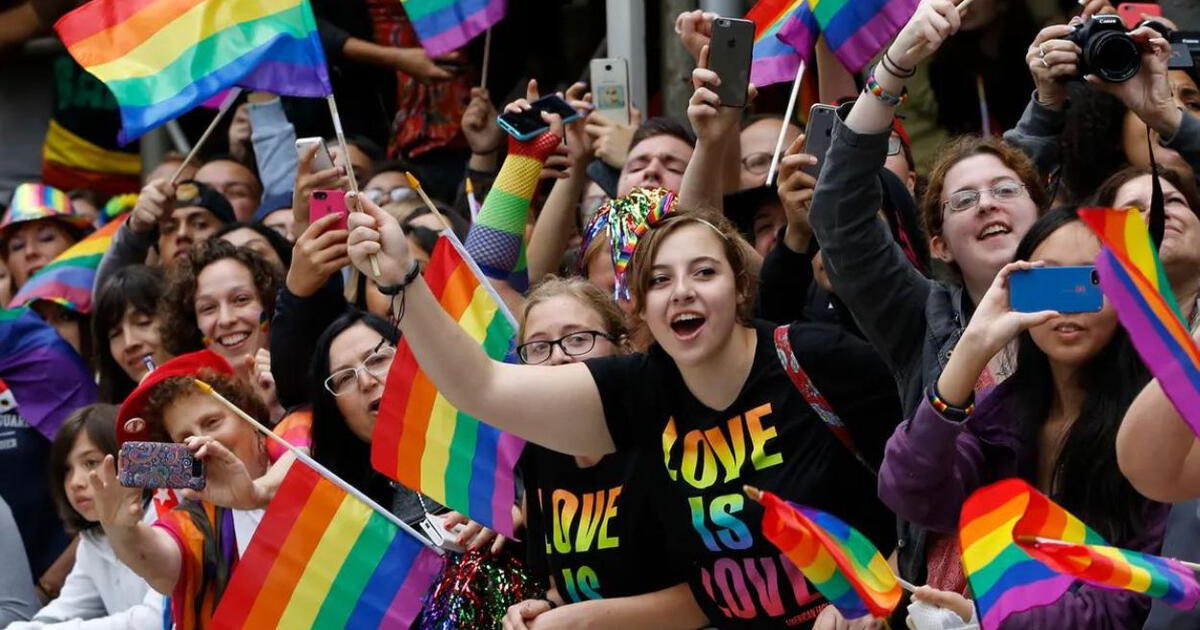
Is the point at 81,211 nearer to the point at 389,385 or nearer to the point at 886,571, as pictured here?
the point at 389,385

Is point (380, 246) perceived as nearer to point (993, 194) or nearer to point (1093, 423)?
point (993, 194)

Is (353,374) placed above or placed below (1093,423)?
below

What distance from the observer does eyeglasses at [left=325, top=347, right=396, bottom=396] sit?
5445mm

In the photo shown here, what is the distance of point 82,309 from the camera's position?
7.72 metres

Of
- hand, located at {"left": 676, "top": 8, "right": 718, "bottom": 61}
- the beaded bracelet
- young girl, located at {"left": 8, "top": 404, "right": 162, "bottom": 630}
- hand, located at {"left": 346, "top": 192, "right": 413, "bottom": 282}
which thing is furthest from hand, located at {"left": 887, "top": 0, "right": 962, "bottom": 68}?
young girl, located at {"left": 8, "top": 404, "right": 162, "bottom": 630}

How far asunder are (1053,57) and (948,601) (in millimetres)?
1598

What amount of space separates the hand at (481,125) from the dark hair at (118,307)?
115 cm

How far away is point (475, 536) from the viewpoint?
5090mm

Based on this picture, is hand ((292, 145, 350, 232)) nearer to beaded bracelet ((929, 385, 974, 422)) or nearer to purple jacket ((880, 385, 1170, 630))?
purple jacket ((880, 385, 1170, 630))

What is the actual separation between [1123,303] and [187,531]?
2899mm

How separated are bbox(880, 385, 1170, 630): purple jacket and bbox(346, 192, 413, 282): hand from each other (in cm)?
107

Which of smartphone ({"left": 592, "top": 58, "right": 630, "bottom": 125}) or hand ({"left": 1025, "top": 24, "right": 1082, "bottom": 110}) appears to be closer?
hand ({"left": 1025, "top": 24, "right": 1082, "bottom": 110})

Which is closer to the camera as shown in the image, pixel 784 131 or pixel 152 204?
pixel 784 131

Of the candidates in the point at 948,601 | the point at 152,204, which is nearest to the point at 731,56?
the point at 948,601
